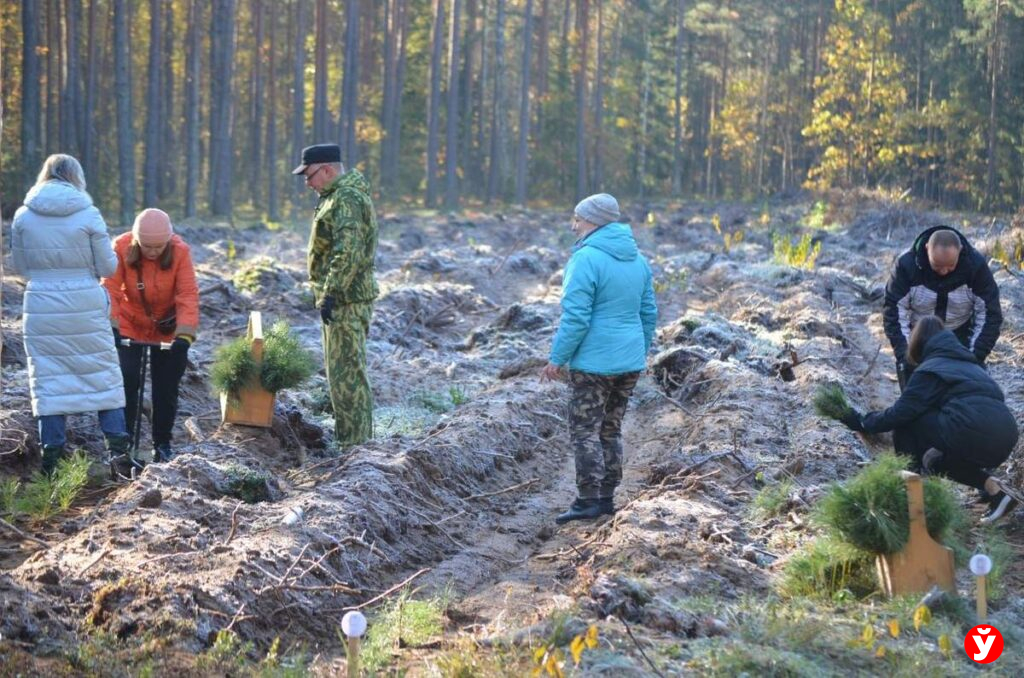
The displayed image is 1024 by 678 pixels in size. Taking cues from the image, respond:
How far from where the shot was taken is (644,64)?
207 ft

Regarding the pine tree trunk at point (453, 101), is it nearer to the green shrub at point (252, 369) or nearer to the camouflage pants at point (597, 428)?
the green shrub at point (252, 369)

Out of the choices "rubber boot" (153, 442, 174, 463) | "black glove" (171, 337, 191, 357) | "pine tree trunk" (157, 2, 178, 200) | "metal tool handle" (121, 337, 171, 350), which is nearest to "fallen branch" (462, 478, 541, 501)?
"rubber boot" (153, 442, 174, 463)

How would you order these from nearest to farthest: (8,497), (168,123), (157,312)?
(8,497) < (157,312) < (168,123)

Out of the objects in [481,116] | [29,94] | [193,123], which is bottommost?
[193,123]

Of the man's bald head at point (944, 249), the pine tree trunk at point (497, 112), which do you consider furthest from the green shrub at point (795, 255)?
the pine tree trunk at point (497, 112)

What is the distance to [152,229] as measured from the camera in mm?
8086

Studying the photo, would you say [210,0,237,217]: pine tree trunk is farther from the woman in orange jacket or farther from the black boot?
the black boot

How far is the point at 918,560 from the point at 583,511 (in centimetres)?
243

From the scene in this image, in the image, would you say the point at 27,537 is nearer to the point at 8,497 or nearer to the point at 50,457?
the point at 8,497

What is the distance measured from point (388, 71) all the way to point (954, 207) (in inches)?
825

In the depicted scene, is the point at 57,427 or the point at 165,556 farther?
the point at 57,427

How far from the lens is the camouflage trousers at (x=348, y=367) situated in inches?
348

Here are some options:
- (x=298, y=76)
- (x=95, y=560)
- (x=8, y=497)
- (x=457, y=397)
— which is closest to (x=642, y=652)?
(x=95, y=560)

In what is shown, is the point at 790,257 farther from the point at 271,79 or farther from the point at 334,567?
the point at 271,79
